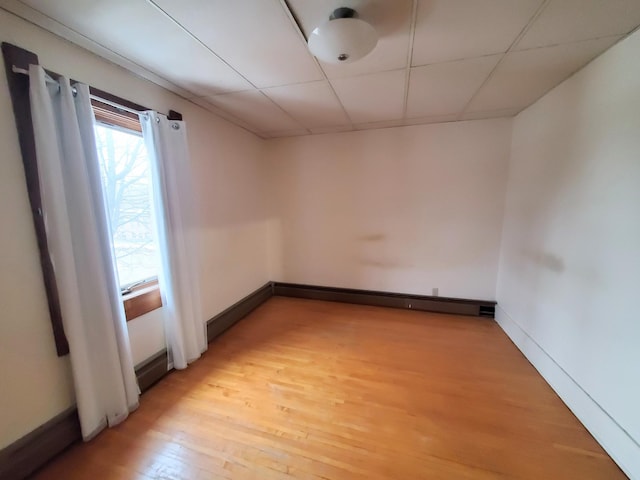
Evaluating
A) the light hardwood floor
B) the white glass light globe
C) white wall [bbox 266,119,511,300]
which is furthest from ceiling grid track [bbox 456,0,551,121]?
the light hardwood floor

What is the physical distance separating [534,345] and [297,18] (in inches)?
121

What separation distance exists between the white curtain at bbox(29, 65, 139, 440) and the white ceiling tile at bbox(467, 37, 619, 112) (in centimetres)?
275

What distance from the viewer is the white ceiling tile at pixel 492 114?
8.84 ft

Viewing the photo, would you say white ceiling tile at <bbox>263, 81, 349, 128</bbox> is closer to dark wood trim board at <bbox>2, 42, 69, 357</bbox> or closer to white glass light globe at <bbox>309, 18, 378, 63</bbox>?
white glass light globe at <bbox>309, 18, 378, 63</bbox>

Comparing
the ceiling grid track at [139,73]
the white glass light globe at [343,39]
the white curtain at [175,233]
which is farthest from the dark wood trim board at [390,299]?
the white glass light globe at [343,39]

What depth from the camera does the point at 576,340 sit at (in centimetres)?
178

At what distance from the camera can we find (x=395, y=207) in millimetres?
3393

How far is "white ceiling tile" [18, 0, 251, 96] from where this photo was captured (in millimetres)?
1245

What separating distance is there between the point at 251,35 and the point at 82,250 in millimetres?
1632

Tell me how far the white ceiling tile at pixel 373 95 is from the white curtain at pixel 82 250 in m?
1.76

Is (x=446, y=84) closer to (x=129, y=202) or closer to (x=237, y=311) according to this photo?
(x=129, y=202)

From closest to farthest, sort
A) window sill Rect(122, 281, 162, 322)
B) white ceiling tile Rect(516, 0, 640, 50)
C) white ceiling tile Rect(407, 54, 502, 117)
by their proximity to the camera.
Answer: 1. white ceiling tile Rect(516, 0, 640, 50)
2. white ceiling tile Rect(407, 54, 502, 117)
3. window sill Rect(122, 281, 162, 322)

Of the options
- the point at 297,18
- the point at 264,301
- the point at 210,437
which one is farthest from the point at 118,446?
the point at 297,18

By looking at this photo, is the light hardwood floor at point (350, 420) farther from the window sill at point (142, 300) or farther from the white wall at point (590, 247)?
the window sill at point (142, 300)
